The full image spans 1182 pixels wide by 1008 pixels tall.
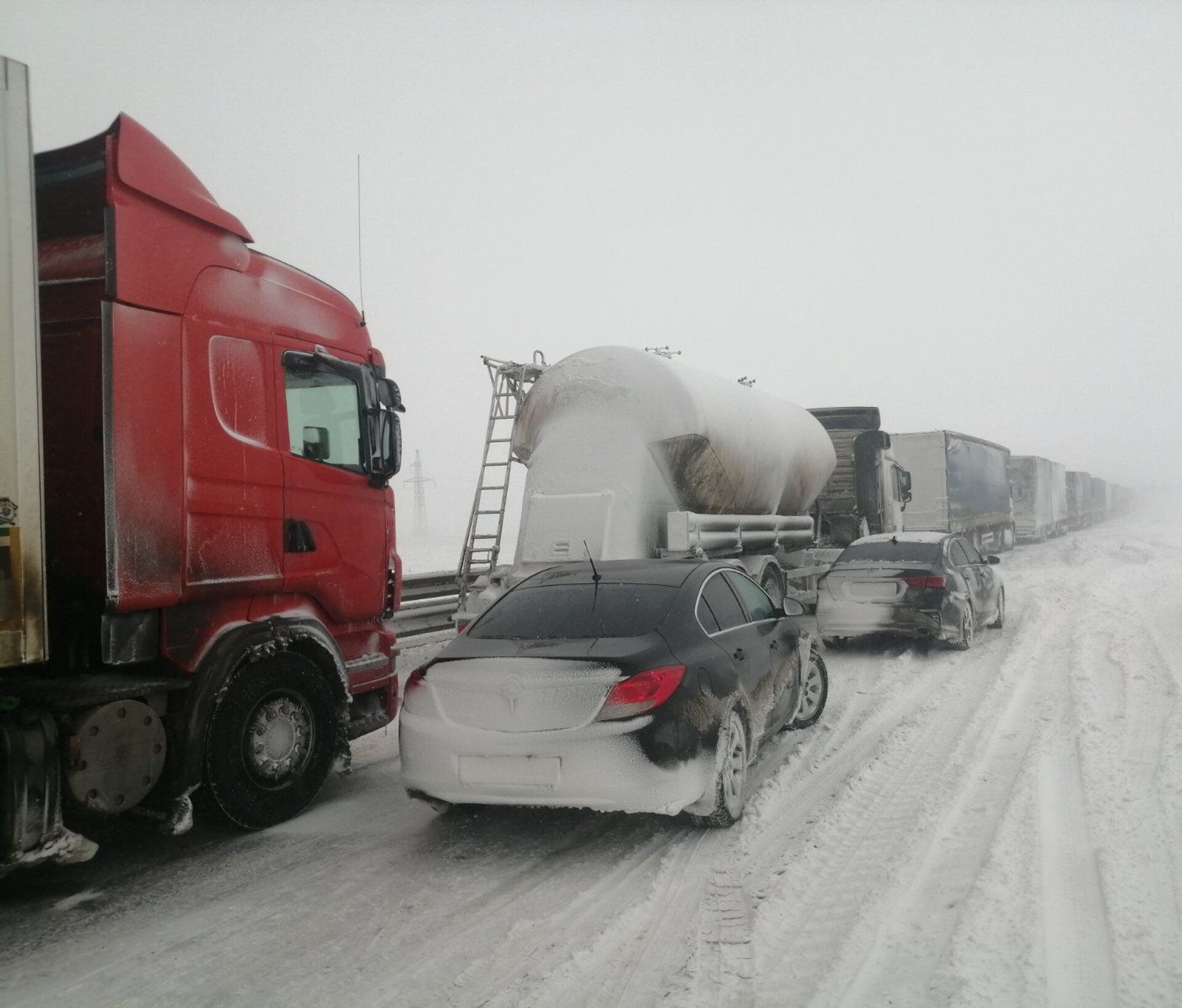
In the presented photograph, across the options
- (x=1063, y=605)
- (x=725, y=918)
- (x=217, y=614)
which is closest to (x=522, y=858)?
(x=725, y=918)

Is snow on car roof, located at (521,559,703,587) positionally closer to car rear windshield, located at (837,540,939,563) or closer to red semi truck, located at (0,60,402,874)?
red semi truck, located at (0,60,402,874)

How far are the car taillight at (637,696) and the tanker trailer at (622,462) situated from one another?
443cm

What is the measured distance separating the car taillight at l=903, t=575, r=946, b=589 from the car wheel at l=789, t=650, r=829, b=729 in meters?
3.34

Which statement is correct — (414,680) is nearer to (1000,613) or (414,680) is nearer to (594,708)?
(594,708)

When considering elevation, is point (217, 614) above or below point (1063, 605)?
above

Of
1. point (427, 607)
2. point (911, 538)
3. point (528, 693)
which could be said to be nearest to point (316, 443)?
point (528, 693)

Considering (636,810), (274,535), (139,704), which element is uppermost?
(274,535)

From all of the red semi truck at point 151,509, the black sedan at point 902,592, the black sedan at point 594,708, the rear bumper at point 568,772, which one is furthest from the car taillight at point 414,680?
the black sedan at point 902,592

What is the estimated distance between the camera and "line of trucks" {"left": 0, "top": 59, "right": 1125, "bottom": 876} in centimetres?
368

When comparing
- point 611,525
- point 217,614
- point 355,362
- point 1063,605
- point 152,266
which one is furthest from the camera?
point 1063,605

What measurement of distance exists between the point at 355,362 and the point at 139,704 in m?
2.73

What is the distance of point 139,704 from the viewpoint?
4.33 m

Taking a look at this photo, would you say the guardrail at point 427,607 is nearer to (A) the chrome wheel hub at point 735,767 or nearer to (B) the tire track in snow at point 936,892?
(A) the chrome wheel hub at point 735,767

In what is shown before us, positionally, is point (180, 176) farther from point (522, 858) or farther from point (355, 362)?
point (522, 858)
